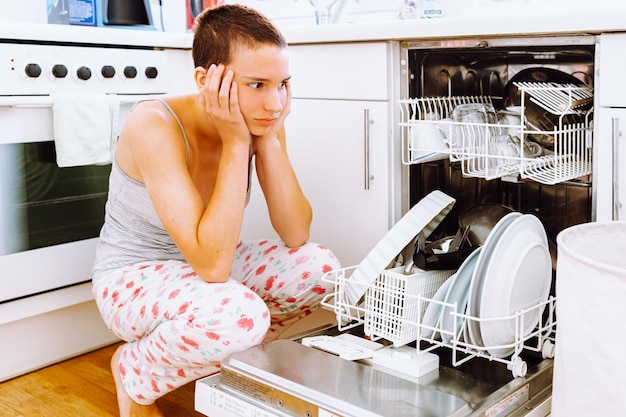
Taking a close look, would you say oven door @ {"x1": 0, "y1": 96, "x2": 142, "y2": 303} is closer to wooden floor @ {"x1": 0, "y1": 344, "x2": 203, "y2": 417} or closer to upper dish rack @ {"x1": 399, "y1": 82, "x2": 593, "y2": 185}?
wooden floor @ {"x1": 0, "y1": 344, "x2": 203, "y2": 417}

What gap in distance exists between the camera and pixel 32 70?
1.82 m

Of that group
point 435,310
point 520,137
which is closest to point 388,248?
point 435,310

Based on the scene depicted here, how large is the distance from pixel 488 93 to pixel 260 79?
26.2 inches

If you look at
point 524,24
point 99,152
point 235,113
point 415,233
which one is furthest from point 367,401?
point 99,152

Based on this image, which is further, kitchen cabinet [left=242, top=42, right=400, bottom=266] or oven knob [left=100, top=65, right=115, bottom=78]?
oven knob [left=100, top=65, right=115, bottom=78]

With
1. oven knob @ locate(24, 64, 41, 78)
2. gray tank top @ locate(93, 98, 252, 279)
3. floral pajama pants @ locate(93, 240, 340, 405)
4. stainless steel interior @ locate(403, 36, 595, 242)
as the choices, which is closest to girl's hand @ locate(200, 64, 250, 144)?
gray tank top @ locate(93, 98, 252, 279)

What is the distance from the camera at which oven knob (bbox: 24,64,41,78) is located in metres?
1.82

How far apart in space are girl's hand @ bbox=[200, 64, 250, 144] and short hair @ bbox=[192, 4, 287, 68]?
3 cm

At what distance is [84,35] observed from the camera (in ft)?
6.34

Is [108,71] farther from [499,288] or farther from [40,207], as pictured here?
[499,288]

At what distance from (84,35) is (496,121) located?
3.40ft

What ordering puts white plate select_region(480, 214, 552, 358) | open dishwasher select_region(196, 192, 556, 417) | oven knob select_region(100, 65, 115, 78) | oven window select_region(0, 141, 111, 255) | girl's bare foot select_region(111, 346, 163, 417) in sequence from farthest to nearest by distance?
oven knob select_region(100, 65, 115, 78), oven window select_region(0, 141, 111, 255), girl's bare foot select_region(111, 346, 163, 417), white plate select_region(480, 214, 552, 358), open dishwasher select_region(196, 192, 556, 417)

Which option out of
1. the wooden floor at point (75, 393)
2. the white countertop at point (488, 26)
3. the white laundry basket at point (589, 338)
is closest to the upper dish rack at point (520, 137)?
the white countertop at point (488, 26)

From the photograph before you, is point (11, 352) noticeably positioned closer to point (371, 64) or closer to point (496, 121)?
point (371, 64)
